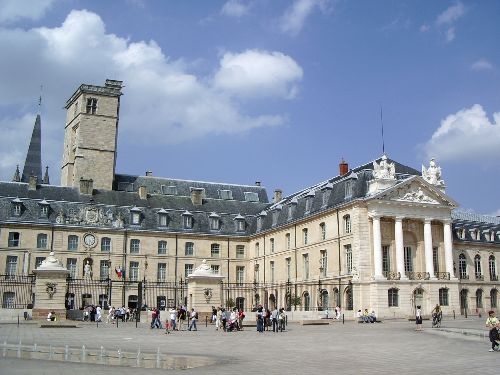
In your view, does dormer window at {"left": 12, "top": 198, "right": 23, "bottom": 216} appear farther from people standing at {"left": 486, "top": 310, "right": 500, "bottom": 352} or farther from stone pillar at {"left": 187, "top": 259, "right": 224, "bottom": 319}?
people standing at {"left": 486, "top": 310, "right": 500, "bottom": 352}

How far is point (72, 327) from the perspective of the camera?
108 ft

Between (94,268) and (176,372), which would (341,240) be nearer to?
(94,268)

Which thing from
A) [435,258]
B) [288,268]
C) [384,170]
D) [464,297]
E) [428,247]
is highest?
[384,170]

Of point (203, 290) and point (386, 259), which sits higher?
point (386, 259)

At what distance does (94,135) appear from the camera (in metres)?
70.2

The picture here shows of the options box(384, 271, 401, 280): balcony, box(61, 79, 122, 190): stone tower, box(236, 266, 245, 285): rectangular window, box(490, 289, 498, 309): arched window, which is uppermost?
box(61, 79, 122, 190): stone tower

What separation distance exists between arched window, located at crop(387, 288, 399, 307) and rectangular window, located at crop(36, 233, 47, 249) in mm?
33038

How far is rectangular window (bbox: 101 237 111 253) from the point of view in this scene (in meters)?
60.2

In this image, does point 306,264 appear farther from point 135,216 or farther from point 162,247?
point 135,216

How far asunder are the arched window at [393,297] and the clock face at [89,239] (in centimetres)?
2979

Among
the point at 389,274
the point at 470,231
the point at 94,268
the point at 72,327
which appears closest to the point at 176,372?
the point at 72,327

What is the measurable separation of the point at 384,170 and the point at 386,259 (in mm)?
7332

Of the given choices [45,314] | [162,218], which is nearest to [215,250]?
[162,218]

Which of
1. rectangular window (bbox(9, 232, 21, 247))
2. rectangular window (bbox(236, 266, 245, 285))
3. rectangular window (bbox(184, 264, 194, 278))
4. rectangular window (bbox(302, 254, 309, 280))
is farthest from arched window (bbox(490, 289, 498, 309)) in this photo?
rectangular window (bbox(9, 232, 21, 247))
